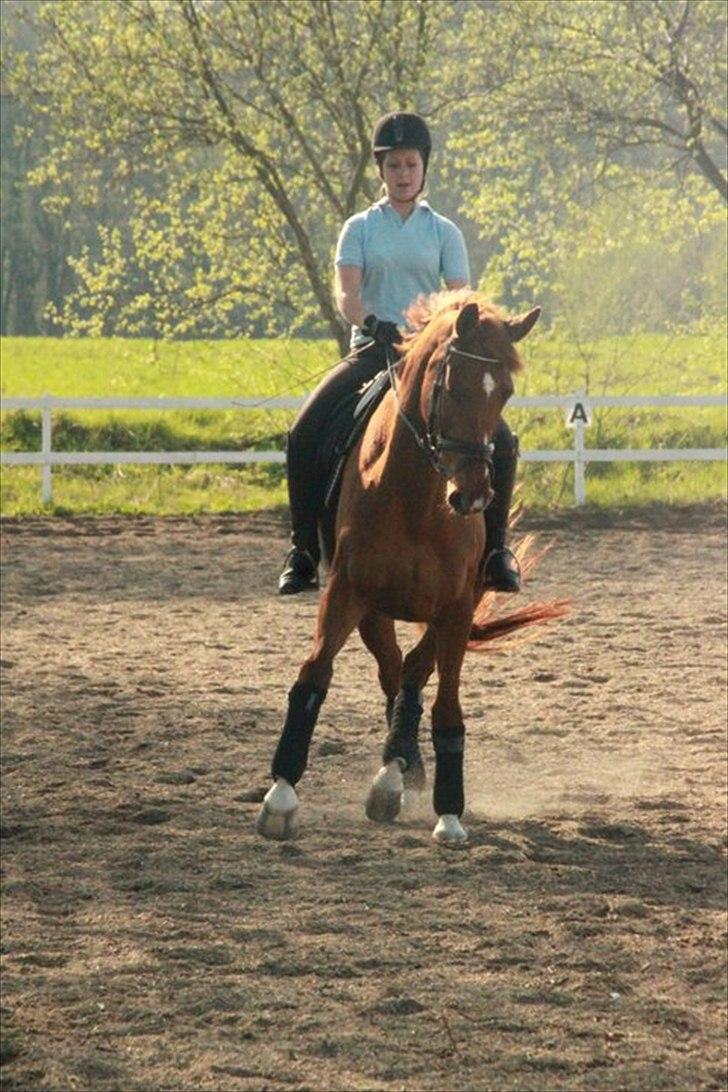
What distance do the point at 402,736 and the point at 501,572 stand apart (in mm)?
817

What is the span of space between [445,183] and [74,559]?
8.80 m

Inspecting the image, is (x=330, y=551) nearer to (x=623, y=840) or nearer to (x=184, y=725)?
(x=623, y=840)

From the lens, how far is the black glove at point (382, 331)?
690cm

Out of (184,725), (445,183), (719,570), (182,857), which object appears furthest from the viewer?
(445,183)

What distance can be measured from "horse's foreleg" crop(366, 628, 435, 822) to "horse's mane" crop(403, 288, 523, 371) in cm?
128

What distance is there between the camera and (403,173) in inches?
271

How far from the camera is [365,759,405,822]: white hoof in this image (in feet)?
24.7

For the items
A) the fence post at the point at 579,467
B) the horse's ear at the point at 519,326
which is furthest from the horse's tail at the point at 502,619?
the fence post at the point at 579,467

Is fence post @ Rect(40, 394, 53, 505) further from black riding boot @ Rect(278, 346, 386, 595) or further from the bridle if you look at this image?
the bridle

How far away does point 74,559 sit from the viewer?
18.6 meters

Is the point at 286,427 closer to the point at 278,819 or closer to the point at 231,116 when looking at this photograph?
the point at 231,116

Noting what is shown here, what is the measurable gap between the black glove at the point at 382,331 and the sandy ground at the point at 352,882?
9.04ft

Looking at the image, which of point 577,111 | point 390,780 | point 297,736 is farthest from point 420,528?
point 577,111

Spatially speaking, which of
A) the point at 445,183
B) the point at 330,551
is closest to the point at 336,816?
the point at 330,551
